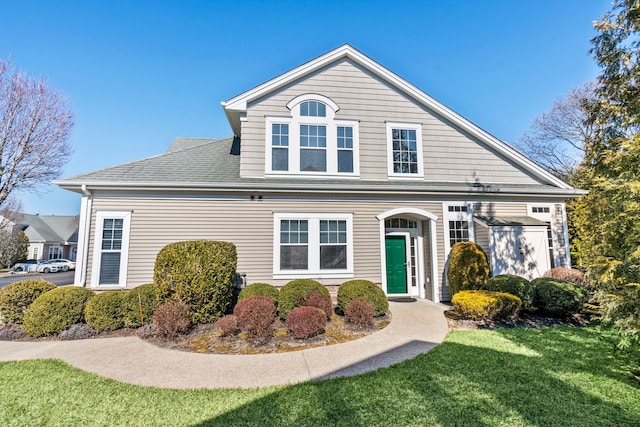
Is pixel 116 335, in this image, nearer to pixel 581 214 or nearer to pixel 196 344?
pixel 196 344

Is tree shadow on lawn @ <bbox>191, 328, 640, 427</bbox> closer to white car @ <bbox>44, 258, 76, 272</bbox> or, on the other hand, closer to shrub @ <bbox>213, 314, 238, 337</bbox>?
shrub @ <bbox>213, 314, 238, 337</bbox>

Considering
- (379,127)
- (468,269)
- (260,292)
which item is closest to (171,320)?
(260,292)

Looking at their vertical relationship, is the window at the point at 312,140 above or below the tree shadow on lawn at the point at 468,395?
above

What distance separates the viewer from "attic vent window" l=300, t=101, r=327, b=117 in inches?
404

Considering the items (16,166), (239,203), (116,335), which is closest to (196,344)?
(116,335)

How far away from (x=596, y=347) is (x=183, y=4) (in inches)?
579

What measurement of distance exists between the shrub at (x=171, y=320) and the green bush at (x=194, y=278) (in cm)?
44

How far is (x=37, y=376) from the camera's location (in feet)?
14.8

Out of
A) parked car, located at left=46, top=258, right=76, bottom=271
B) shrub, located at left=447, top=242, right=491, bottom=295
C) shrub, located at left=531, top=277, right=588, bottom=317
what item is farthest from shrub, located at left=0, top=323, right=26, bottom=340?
parked car, located at left=46, top=258, right=76, bottom=271

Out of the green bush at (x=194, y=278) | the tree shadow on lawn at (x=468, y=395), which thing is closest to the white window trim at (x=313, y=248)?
the green bush at (x=194, y=278)

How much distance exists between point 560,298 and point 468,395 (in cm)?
562

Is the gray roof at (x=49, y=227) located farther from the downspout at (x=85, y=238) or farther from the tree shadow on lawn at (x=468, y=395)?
the tree shadow on lawn at (x=468, y=395)

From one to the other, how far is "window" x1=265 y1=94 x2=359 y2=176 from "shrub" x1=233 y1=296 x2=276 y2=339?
15.9ft

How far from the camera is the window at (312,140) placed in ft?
32.7
